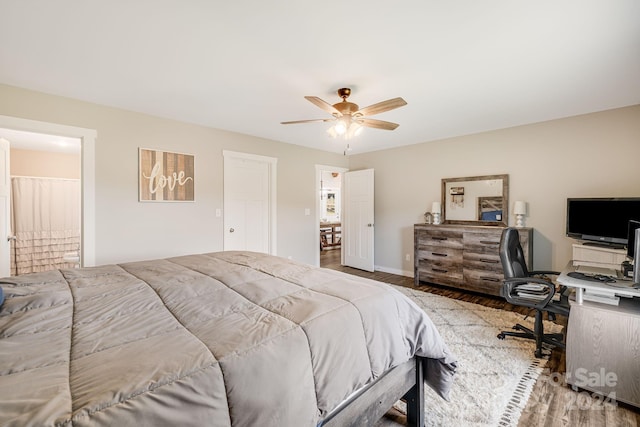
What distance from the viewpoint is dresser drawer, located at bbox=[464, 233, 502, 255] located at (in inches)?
148

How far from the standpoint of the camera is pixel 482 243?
385 centimetres

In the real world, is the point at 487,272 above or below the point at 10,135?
below

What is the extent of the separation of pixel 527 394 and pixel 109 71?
4.06 meters

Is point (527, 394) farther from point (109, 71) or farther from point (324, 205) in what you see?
point (324, 205)

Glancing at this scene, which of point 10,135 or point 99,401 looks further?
point 10,135

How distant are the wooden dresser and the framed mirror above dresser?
332 mm

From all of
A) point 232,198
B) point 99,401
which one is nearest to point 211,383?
point 99,401

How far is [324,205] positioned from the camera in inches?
391

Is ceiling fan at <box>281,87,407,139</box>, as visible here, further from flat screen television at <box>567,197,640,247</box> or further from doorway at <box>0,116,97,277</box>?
flat screen television at <box>567,197,640,247</box>

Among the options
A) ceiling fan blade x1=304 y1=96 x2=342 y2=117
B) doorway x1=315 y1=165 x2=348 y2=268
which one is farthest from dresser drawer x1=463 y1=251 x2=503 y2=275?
ceiling fan blade x1=304 y1=96 x2=342 y2=117

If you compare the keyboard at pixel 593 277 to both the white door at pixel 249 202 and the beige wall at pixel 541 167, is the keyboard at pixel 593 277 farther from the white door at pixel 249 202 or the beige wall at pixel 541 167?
the white door at pixel 249 202

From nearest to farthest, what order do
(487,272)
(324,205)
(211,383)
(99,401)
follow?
(99,401)
(211,383)
(487,272)
(324,205)

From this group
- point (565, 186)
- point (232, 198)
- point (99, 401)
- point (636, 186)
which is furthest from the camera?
point (232, 198)

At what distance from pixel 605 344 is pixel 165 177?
4443 mm
